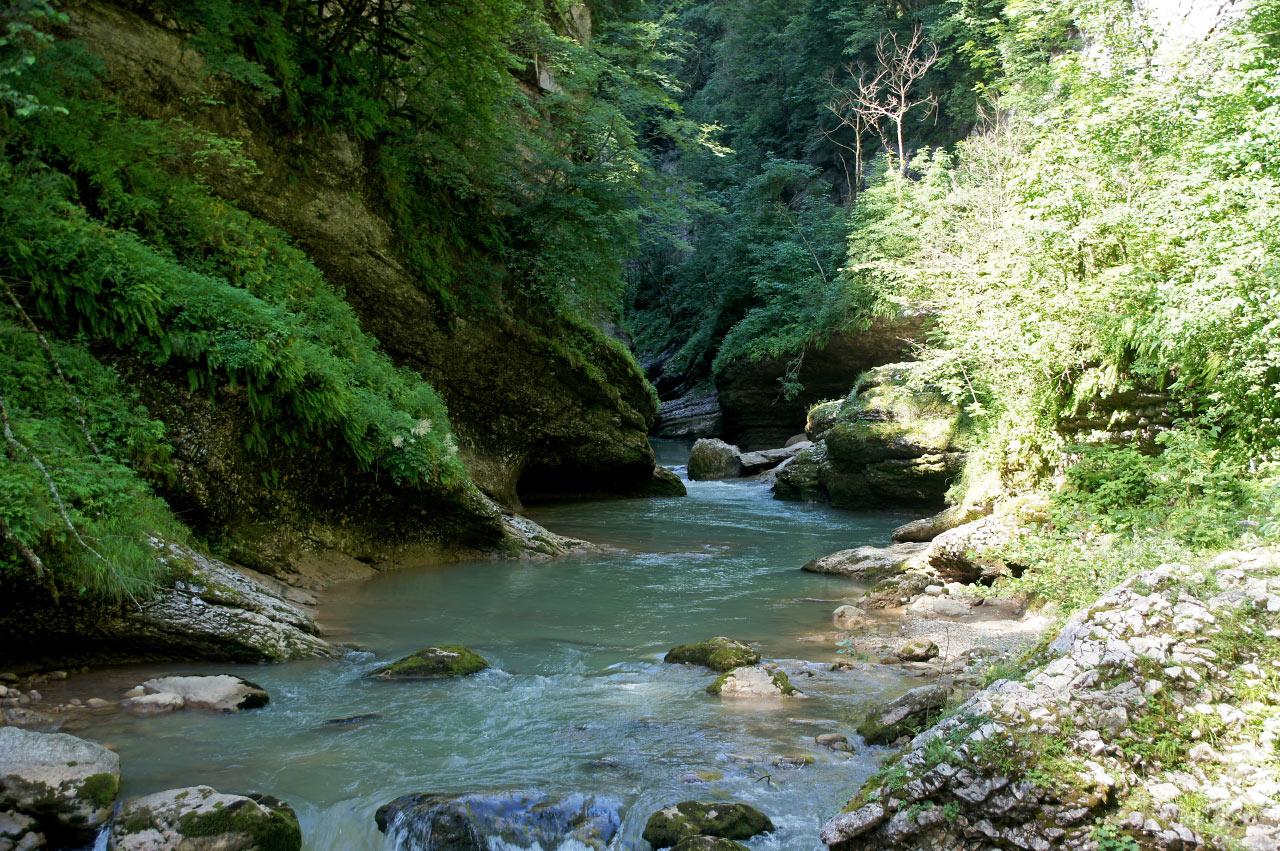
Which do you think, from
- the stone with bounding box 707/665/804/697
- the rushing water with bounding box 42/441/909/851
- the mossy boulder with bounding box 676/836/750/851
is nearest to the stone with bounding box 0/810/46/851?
the rushing water with bounding box 42/441/909/851

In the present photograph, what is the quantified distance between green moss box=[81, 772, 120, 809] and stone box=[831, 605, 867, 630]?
6.43 meters

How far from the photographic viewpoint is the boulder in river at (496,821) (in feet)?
14.1

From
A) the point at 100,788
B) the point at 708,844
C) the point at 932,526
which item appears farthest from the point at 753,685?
the point at 932,526

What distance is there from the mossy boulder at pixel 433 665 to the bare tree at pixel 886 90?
88.3 ft

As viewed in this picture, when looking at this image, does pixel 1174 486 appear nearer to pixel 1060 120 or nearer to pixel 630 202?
pixel 1060 120

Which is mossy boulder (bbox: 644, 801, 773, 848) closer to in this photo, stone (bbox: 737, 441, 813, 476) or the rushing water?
the rushing water

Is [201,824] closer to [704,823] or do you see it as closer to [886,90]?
[704,823]

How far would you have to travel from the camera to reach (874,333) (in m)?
23.9

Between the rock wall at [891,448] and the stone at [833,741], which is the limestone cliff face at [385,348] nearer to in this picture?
the rock wall at [891,448]

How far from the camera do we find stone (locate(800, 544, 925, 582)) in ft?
35.7

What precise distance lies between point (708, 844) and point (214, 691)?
3869mm

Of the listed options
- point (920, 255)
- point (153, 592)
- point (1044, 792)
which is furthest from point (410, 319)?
point (920, 255)

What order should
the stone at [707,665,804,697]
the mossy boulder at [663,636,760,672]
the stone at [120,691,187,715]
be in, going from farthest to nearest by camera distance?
the mossy boulder at [663,636,760,672]
the stone at [707,665,804,697]
the stone at [120,691,187,715]

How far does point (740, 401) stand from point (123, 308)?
73.1 ft
